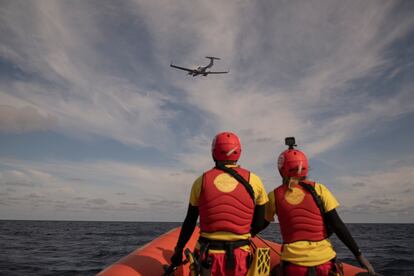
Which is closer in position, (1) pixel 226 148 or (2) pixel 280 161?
(1) pixel 226 148

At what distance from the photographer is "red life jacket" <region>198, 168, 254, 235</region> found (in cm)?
354

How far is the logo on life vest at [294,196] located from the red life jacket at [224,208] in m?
0.56

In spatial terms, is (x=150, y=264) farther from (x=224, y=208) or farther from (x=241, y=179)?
(x=241, y=179)

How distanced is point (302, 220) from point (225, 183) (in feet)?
3.56

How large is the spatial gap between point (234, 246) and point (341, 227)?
4.29ft

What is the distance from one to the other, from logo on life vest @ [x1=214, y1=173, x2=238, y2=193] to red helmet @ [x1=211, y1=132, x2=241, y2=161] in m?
0.26

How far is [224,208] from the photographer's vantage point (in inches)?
140

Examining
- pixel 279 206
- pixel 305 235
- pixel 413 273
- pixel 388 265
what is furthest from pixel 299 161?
pixel 388 265

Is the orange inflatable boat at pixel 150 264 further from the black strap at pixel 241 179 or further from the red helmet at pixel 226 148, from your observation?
the red helmet at pixel 226 148

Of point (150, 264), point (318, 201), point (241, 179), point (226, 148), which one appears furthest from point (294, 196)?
point (150, 264)

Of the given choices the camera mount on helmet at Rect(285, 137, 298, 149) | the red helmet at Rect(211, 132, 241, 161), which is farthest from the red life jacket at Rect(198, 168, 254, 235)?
the camera mount on helmet at Rect(285, 137, 298, 149)

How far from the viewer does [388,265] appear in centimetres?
1538

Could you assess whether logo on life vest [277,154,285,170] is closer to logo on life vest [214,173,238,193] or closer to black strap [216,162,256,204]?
black strap [216,162,256,204]

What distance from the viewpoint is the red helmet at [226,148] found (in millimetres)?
3801
